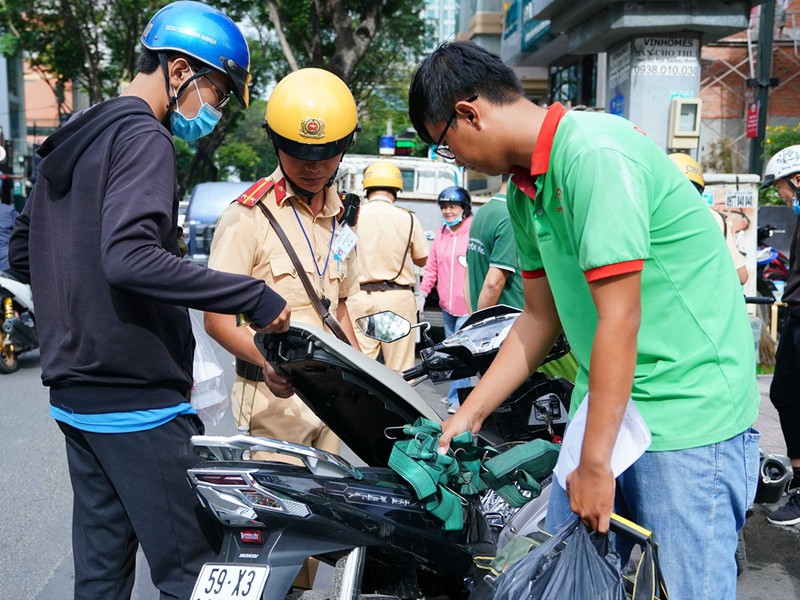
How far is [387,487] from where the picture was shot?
224 cm

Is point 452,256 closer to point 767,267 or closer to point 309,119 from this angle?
point 309,119

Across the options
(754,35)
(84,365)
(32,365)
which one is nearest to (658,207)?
(84,365)

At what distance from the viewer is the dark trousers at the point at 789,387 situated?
15.7 ft

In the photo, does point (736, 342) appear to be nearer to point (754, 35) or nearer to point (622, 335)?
point (622, 335)

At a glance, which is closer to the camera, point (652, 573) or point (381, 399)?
point (652, 573)

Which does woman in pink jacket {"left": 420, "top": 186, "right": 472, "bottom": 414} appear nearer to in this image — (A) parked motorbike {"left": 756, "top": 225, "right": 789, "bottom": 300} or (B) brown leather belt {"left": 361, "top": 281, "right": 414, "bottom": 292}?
(B) brown leather belt {"left": 361, "top": 281, "right": 414, "bottom": 292}

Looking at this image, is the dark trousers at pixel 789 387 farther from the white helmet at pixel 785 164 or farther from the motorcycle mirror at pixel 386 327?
the motorcycle mirror at pixel 386 327

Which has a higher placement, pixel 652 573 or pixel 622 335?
pixel 622 335

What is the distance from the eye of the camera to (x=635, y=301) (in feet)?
5.83

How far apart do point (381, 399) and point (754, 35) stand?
20306 mm

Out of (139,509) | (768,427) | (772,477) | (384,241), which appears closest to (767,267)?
(768,427)

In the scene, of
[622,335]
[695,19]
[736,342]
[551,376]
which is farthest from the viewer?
[695,19]

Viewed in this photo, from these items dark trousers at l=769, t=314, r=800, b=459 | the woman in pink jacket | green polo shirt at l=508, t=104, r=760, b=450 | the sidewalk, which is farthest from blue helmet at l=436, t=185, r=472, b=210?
green polo shirt at l=508, t=104, r=760, b=450

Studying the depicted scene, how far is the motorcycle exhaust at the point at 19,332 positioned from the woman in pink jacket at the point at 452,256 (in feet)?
14.0
